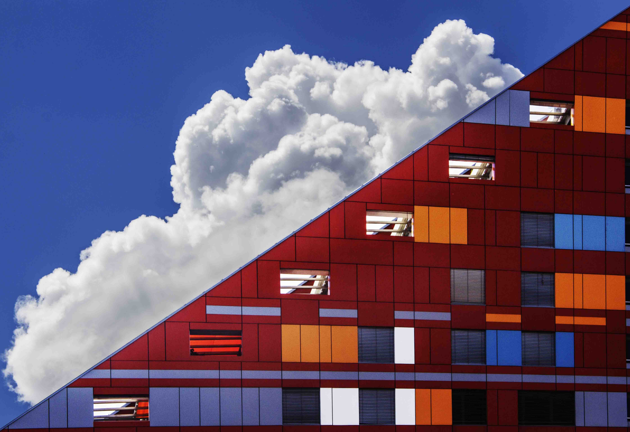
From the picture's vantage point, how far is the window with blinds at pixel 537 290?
26.9m

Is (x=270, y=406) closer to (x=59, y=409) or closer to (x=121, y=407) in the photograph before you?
(x=121, y=407)

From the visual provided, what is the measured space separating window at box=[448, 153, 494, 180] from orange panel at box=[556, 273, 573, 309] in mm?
6782

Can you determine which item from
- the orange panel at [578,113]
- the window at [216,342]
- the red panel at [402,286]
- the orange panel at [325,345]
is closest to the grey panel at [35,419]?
the window at [216,342]

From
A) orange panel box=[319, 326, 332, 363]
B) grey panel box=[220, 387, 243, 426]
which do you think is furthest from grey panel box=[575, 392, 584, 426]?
grey panel box=[220, 387, 243, 426]

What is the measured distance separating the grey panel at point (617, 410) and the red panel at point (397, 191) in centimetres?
1566

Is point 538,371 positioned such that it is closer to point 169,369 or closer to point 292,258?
point 292,258

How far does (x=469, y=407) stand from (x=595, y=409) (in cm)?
717

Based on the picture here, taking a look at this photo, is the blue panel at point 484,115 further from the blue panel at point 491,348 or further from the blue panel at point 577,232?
the blue panel at point 491,348

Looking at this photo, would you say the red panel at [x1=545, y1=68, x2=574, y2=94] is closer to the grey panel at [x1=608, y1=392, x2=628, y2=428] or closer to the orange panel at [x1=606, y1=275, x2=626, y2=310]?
the orange panel at [x1=606, y1=275, x2=626, y2=310]

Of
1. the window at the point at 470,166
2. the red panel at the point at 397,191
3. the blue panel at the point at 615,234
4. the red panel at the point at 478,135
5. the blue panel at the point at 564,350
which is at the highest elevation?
the red panel at the point at 478,135

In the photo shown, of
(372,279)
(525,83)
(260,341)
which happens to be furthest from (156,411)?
(525,83)

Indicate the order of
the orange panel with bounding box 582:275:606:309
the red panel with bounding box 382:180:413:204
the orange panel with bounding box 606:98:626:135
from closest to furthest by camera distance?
the red panel with bounding box 382:180:413:204, the orange panel with bounding box 582:275:606:309, the orange panel with bounding box 606:98:626:135

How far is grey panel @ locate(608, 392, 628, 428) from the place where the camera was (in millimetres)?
26609

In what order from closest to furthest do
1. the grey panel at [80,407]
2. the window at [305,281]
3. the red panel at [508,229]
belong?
1. the grey panel at [80,407]
2. the window at [305,281]
3. the red panel at [508,229]
